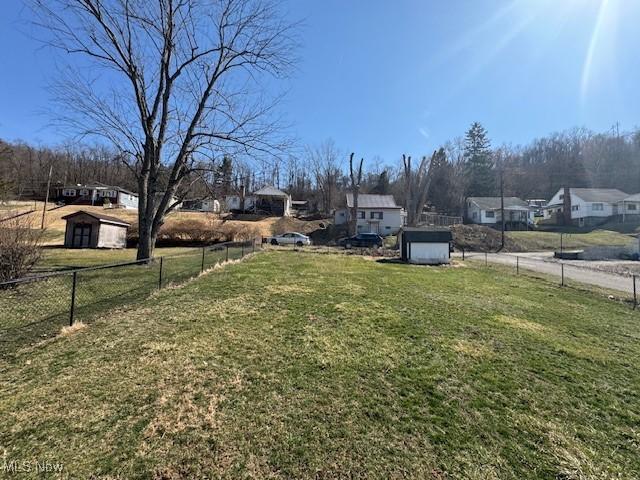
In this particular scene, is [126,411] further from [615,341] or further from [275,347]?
[615,341]

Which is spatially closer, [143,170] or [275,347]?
[275,347]

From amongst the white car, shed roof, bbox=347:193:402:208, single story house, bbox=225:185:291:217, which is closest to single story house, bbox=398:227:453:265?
the white car

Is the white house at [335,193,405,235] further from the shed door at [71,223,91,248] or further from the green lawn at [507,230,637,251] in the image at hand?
the shed door at [71,223,91,248]

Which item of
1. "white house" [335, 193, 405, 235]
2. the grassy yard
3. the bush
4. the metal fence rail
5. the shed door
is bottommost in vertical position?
the grassy yard

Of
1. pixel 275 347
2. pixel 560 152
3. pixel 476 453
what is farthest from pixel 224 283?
pixel 560 152

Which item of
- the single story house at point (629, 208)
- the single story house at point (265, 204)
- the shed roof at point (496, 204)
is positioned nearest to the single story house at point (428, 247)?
the single story house at point (265, 204)

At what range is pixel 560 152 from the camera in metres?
71.9

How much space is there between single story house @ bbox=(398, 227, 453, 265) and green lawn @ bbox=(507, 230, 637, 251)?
19.8 meters

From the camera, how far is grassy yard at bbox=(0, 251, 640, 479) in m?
2.60

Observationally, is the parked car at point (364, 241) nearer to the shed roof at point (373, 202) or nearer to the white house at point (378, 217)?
the white house at point (378, 217)

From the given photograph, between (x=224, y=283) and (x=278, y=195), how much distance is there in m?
41.7

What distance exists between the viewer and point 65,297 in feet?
A: 26.7

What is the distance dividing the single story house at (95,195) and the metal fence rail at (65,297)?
48540mm

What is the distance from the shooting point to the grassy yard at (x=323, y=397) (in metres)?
2.60
